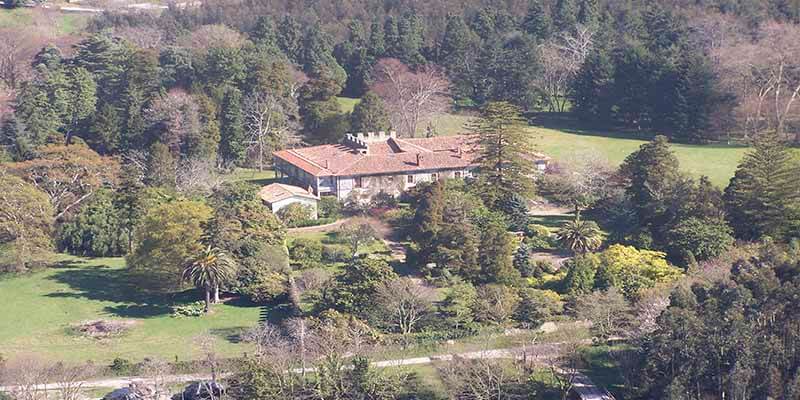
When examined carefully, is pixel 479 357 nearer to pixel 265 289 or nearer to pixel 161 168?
pixel 265 289

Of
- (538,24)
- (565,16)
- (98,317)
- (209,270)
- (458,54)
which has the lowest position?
(98,317)

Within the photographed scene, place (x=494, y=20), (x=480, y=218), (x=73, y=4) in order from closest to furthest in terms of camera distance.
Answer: (x=480, y=218), (x=494, y=20), (x=73, y=4)

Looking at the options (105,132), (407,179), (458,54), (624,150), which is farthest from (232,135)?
(624,150)

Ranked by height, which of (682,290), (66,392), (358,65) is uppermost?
(358,65)

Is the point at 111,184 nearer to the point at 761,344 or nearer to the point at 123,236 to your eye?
the point at 123,236

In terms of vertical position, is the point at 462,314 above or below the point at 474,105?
below

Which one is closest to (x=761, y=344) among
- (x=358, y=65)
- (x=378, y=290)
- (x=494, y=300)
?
(x=494, y=300)

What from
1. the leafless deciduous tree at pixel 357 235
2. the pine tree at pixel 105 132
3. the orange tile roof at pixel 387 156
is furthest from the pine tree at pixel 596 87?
the pine tree at pixel 105 132
